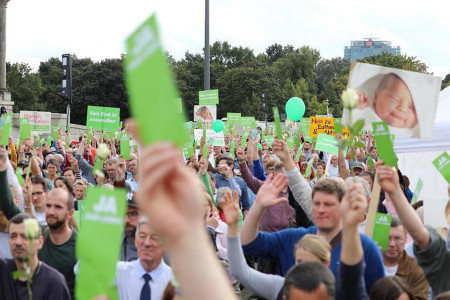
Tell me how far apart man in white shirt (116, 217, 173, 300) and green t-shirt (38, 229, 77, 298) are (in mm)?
626

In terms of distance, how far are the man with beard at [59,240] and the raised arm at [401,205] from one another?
7.05ft

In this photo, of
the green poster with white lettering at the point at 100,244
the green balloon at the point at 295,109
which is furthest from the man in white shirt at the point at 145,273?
the green balloon at the point at 295,109

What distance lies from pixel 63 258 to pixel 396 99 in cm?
242

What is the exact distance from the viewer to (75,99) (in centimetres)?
6612

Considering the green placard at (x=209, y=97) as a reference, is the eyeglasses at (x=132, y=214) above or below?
below

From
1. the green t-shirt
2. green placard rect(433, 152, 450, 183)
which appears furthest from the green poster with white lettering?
green placard rect(433, 152, 450, 183)

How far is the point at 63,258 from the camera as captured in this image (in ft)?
15.7

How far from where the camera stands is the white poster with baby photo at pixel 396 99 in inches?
185

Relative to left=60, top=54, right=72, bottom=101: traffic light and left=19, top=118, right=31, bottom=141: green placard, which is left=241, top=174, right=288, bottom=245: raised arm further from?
left=60, top=54, right=72, bottom=101: traffic light

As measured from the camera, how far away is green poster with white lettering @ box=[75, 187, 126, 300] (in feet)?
7.43

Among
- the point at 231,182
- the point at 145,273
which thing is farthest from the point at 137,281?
the point at 231,182

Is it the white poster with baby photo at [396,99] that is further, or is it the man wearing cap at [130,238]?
the man wearing cap at [130,238]

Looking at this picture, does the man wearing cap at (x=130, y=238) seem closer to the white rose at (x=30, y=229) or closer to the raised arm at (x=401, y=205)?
the white rose at (x=30, y=229)

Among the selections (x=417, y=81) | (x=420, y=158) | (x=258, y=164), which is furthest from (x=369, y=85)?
(x=420, y=158)
